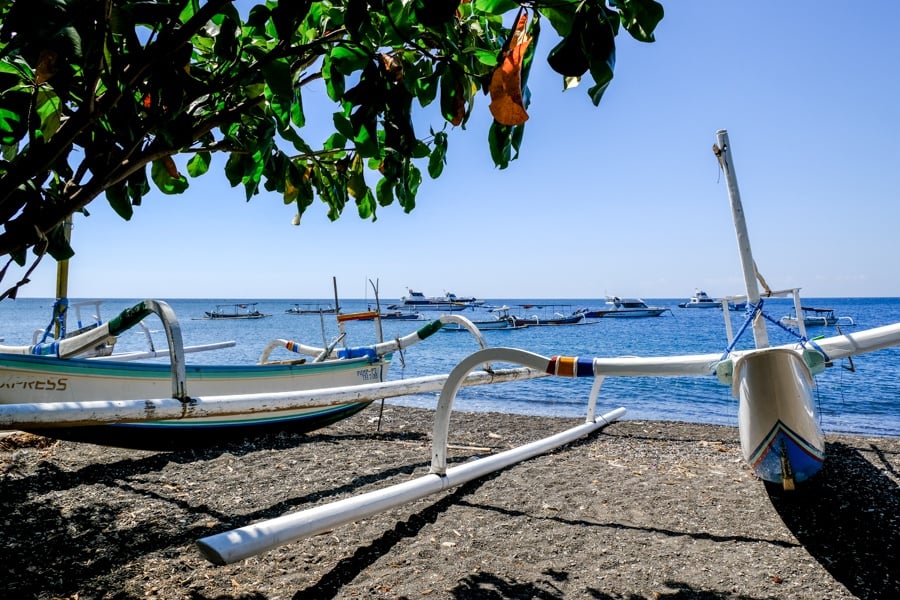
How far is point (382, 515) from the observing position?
4.08 meters

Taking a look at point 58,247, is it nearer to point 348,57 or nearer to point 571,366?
point 348,57

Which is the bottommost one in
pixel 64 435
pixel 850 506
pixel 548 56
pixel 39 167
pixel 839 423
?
pixel 839 423

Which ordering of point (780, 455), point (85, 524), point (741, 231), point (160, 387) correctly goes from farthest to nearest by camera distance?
point (160, 387), point (741, 231), point (780, 455), point (85, 524)

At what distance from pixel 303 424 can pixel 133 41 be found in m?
5.98

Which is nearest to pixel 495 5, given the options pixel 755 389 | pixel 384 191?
pixel 384 191

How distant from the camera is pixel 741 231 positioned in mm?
5195

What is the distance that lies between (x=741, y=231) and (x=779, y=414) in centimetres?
183

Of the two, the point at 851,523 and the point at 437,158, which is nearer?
the point at 437,158

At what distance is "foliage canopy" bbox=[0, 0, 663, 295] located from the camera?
1317mm

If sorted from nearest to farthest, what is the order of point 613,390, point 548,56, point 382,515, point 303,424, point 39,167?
point 548,56, point 39,167, point 382,515, point 303,424, point 613,390

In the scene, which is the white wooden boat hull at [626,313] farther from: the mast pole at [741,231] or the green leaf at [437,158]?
the green leaf at [437,158]

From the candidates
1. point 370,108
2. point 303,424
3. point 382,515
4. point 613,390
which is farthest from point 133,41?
point 613,390

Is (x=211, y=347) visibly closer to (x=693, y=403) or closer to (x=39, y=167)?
(x=39, y=167)

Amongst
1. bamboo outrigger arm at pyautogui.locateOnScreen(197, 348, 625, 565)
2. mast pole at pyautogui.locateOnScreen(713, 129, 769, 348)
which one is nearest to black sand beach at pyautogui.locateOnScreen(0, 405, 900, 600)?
bamboo outrigger arm at pyautogui.locateOnScreen(197, 348, 625, 565)
